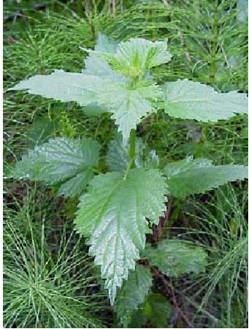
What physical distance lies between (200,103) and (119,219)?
163 millimetres

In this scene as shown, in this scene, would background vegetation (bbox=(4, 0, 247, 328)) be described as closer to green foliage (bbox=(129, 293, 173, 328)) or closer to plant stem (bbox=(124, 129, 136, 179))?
green foliage (bbox=(129, 293, 173, 328))

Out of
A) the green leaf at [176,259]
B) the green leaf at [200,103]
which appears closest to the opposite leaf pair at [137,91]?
the green leaf at [200,103]

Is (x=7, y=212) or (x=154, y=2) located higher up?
(x=154, y=2)

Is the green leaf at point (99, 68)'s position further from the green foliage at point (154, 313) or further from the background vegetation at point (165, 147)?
the green foliage at point (154, 313)

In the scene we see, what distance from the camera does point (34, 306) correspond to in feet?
2.67

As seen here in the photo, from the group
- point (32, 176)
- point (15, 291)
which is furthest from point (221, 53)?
point (15, 291)

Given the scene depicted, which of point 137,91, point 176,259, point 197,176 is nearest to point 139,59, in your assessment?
point 137,91

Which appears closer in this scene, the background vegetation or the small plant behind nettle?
the small plant behind nettle

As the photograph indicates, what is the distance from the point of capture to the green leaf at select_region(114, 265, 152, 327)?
2.87ft

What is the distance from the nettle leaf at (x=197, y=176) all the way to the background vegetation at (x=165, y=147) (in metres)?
A: 0.10

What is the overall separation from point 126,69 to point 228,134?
0.93 feet

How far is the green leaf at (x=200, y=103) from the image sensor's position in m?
0.76

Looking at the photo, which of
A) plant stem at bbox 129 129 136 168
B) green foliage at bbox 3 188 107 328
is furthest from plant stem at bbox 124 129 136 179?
green foliage at bbox 3 188 107 328

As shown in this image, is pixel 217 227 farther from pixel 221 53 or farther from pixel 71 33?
pixel 71 33
